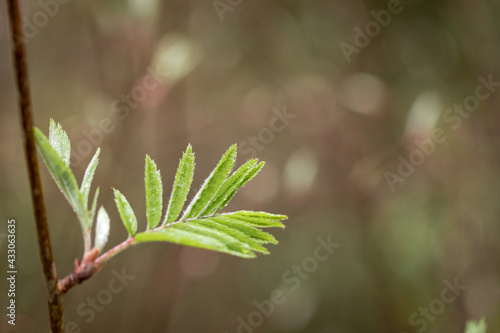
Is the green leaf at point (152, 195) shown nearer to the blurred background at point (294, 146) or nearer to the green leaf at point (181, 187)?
the green leaf at point (181, 187)

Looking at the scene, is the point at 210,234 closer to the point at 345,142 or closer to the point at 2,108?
the point at 345,142

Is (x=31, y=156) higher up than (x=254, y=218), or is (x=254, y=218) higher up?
(x=31, y=156)

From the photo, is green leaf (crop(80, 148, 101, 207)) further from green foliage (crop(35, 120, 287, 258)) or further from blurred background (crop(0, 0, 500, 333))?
blurred background (crop(0, 0, 500, 333))

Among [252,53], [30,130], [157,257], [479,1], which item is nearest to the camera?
A: [30,130]

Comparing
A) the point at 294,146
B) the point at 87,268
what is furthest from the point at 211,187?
the point at 294,146

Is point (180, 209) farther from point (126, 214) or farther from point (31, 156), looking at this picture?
point (31, 156)

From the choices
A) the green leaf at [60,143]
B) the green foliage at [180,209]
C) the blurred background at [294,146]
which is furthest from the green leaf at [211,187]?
the blurred background at [294,146]

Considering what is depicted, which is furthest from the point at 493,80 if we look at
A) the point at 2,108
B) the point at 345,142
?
the point at 2,108
